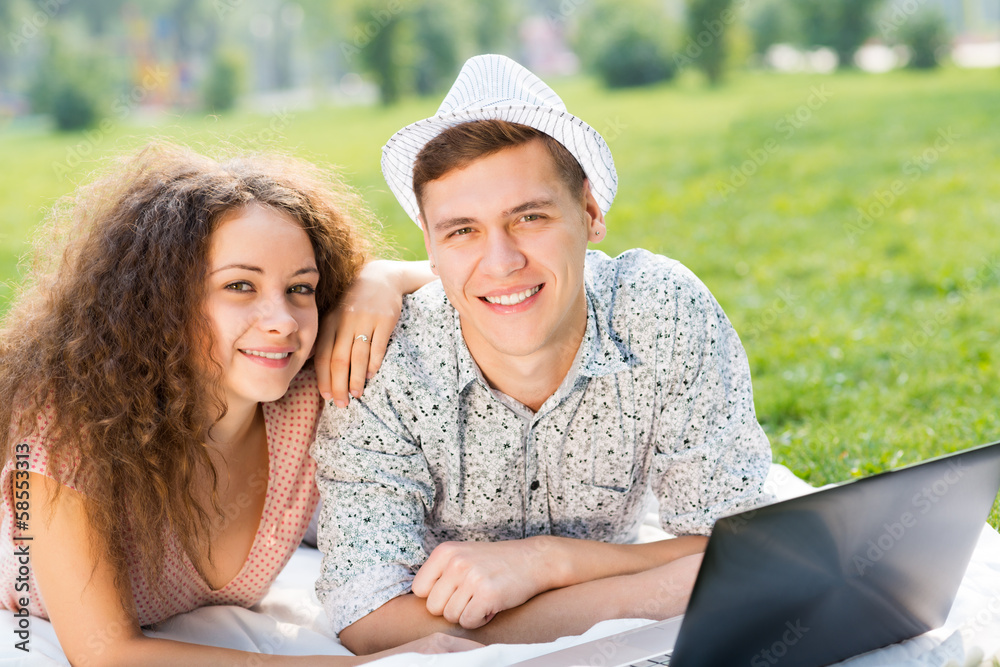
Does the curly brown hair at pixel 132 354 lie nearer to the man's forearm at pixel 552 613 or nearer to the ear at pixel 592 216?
the man's forearm at pixel 552 613

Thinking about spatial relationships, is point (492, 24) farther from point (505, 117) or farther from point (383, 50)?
point (505, 117)

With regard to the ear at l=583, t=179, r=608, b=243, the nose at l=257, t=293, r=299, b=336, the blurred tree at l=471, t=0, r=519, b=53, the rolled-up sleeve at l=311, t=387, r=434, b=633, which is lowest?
the rolled-up sleeve at l=311, t=387, r=434, b=633

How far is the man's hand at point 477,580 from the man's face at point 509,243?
0.47 meters

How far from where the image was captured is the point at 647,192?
8.73 metres

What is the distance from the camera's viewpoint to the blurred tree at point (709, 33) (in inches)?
590

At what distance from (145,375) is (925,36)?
49.5ft

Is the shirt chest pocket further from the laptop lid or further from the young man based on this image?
the laptop lid

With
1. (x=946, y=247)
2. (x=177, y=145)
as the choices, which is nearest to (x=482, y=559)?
(x=177, y=145)

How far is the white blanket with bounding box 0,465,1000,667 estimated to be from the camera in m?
1.81

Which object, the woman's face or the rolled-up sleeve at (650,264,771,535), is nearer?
the woman's face

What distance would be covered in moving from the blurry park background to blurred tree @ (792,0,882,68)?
0.11 ft

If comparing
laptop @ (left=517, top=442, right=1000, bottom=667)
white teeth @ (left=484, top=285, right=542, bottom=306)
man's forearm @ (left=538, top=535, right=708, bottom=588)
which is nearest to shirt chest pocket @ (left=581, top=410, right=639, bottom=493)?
man's forearm @ (left=538, top=535, right=708, bottom=588)

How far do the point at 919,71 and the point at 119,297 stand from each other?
583 inches

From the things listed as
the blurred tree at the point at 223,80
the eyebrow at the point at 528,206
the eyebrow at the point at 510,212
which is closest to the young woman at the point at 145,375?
the eyebrow at the point at 510,212
